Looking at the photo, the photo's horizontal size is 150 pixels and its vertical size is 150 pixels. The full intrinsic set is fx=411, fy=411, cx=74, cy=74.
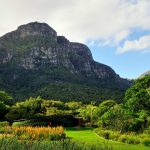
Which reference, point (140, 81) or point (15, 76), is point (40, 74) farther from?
point (140, 81)

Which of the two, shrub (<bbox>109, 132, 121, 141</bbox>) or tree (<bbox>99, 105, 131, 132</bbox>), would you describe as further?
tree (<bbox>99, 105, 131, 132</bbox>)

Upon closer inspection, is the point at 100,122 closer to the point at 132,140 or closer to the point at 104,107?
the point at 104,107

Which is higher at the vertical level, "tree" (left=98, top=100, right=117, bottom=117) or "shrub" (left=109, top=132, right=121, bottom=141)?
"tree" (left=98, top=100, right=117, bottom=117)

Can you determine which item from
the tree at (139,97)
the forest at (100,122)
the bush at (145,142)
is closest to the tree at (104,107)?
the forest at (100,122)

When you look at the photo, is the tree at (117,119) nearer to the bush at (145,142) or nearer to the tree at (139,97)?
the tree at (139,97)

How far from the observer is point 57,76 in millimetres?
176875

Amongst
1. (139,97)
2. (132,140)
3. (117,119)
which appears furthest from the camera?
(139,97)

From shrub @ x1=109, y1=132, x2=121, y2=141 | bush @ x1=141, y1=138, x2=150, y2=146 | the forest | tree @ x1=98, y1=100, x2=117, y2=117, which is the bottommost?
bush @ x1=141, y1=138, x2=150, y2=146

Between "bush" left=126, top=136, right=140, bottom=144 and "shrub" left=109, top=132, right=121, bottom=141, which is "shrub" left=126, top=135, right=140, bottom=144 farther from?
"shrub" left=109, top=132, right=121, bottom=141

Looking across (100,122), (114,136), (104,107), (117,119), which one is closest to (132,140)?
(114,136)

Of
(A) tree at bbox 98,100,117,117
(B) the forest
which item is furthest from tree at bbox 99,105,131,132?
(A) tree at bbox 98,100,117,117

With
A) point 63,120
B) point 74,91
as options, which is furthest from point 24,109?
point 74,91

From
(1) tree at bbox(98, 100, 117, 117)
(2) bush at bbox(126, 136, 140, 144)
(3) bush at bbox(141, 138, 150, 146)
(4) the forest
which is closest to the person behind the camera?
(4) the forest

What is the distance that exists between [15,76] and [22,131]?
6180 inches
